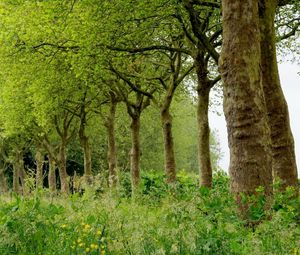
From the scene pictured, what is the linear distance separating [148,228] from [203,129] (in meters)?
12.7

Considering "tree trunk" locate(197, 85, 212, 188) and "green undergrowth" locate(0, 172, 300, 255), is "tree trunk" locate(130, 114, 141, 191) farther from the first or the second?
"green undergrowth" locate(0, 172, 300, 255)

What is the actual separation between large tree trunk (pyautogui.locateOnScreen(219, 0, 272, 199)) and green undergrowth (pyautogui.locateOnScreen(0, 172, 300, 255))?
0.61 m

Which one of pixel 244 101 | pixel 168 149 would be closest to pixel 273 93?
pixel 244 101

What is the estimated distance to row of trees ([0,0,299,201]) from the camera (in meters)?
8.80

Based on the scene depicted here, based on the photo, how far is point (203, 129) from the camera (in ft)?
60.3

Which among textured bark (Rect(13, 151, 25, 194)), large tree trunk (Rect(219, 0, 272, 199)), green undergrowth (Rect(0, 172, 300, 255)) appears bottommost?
green undergrowth (Rect(0, 172, 300, 255))

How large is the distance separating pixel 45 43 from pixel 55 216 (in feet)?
36.3

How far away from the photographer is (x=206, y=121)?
18391 millimetres

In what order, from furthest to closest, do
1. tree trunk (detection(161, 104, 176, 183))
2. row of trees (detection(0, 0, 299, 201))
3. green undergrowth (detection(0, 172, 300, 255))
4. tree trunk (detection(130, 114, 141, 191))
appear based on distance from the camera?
tree trunk (detection(130, 114, 141, 191)) < tree trunk (detection(161, 104, 176, 183)) < row of trees (detection(0, 0, 299, 201)) < green undergrowth (detection(0, 172, 300, 255))

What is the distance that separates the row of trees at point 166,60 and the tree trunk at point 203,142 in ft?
0.12

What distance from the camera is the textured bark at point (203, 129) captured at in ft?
59.4

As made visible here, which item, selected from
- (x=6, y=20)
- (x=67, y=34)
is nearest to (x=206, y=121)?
(x=67, y=34)

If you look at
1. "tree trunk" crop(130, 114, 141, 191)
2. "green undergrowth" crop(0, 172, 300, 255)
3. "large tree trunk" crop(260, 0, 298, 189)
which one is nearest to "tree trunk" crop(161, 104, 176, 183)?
"tree trunk" crop(130, 114, 141, 191)

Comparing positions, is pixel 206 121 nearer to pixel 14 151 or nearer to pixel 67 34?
pixel 67 34
